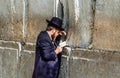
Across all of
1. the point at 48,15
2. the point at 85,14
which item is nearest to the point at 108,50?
the point at 85,14

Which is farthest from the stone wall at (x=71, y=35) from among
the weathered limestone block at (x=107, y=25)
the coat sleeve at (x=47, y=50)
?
the coat sleeve at (x=47, y=50)

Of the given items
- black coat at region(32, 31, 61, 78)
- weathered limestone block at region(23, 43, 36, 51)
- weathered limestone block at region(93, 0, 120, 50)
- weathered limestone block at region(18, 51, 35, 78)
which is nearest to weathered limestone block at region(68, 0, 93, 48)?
weathered limestone block at region(93, 0, 120, 50)

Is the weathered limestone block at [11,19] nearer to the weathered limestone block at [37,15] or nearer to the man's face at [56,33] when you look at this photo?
the weathered limestone block at [37,15]

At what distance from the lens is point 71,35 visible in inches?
287

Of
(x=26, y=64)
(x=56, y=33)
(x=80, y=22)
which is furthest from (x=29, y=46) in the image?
(x=80, y=22)

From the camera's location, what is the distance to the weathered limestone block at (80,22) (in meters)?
6.97

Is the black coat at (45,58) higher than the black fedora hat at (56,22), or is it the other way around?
the black fedora hat at (56,22)

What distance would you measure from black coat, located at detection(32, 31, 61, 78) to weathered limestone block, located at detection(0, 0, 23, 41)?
47.2 inches

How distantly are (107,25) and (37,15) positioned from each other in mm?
1644

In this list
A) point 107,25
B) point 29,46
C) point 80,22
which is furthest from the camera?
point 29,46

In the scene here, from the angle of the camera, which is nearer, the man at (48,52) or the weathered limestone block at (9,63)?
the man at (48,52)

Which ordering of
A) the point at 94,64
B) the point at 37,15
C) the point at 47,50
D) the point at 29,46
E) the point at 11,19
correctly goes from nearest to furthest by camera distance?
the point at 94,64 < the point at 47,50 < the point at 37,15 < the point at 29,46 < the point at 11,19

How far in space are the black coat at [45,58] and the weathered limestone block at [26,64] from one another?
708 mm

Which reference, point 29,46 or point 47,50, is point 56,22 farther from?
point 29,46
